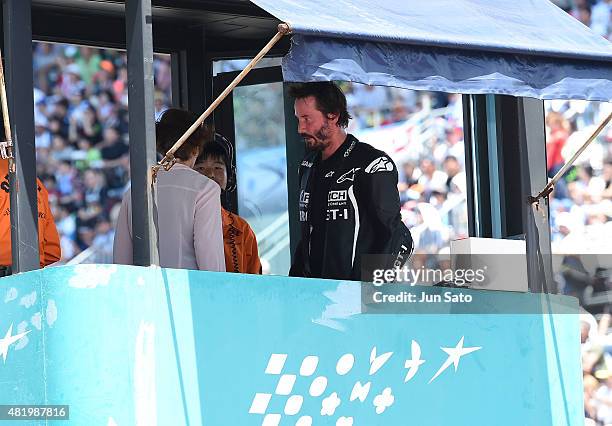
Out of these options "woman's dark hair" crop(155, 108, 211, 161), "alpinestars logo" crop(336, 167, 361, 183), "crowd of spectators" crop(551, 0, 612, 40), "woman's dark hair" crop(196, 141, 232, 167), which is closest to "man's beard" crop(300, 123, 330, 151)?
"alpinestars logo" crop(336, 167, 361, 183)

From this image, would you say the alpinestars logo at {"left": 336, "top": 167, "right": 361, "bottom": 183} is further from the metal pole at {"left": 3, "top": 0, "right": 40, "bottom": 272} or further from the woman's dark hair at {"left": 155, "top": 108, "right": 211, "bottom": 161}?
the metal pole at {"left": 3, "top": 0, "right": 40, "bottom": 272}

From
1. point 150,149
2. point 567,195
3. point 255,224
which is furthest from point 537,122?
point 567,195

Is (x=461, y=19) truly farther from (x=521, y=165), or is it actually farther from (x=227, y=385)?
(x=227, y=385)

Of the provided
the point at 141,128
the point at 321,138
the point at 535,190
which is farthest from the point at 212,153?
the point at 141,128

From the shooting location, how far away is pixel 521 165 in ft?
22.2

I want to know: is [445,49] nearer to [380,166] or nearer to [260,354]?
[380,166]

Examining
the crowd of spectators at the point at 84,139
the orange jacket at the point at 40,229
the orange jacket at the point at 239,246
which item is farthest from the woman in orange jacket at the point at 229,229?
the crowd of spectators at the point at 84,139

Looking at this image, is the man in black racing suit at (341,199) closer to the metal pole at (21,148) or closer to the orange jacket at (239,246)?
the orange jacket at (239,246)

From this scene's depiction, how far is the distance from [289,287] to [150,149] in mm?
800

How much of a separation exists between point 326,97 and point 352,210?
550 mm

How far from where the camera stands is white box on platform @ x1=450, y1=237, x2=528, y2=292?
6.42m

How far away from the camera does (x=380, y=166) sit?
19.1 ft

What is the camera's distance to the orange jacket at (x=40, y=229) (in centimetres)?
565

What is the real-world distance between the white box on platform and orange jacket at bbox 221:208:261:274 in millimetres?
993
